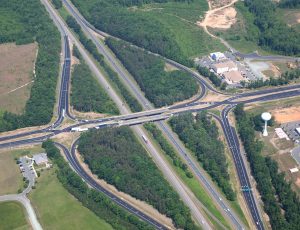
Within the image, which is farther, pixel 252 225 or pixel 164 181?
pixel 164 181

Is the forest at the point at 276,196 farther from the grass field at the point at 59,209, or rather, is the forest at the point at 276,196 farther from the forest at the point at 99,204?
the grass field at the point at 59,209

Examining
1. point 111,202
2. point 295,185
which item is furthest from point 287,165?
point 111,202

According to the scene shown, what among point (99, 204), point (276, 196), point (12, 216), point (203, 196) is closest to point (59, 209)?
point (99, 204)

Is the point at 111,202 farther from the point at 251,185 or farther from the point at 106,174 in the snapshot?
the point at 251,185

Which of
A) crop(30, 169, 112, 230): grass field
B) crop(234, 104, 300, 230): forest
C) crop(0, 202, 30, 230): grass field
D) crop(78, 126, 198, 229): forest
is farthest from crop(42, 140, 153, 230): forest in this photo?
crop(234, 104, 300, 230): forest

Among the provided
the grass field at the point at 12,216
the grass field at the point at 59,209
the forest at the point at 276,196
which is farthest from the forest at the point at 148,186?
the grass field at the point at 12,216

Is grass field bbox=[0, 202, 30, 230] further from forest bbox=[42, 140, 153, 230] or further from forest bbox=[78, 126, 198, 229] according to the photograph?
forest bbox=[78, 126, 198, 229]
